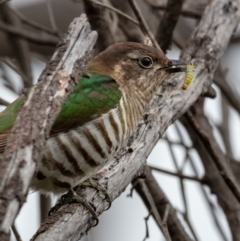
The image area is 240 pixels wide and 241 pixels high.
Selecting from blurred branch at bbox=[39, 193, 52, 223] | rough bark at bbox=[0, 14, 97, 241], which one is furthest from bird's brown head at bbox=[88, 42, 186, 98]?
rough bark at bbox=[0, 14, 97, 241]

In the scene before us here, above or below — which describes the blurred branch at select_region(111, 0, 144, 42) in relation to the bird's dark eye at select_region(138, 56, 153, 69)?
above

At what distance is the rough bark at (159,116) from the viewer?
3357 mm

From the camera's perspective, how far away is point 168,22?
4.75 m

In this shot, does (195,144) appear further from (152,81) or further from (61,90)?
(61,90)

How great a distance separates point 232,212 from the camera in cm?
462

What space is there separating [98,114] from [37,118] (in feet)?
4.88

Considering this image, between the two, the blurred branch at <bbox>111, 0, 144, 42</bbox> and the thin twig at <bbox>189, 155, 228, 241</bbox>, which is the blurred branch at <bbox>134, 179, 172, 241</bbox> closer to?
the thin twig at <bbox>189, 155, 228, 241</bbox>

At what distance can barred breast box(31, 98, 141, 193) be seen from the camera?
3.77 m

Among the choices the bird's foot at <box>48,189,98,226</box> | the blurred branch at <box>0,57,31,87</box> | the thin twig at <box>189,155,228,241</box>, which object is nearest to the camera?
the bird's foot at <box>48,189,98,226</box>

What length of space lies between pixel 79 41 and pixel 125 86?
5.07ft

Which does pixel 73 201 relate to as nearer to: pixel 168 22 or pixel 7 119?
pixel 7 119

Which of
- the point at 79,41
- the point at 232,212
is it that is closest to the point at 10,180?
the point at 79,41

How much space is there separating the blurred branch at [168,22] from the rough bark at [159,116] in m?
0.19

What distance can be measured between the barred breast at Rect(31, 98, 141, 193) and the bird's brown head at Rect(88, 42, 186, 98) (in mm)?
557
